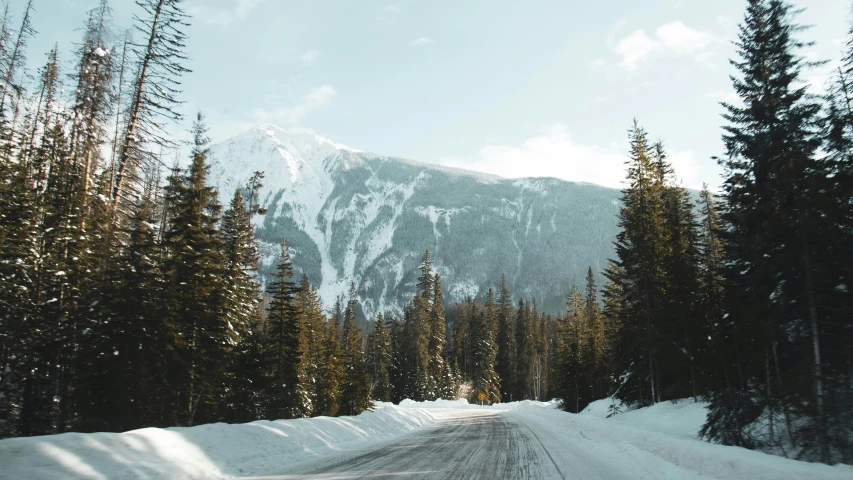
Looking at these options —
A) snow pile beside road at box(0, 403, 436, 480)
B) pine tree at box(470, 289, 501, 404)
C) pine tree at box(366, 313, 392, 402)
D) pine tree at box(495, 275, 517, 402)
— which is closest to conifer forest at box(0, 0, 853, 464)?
snow pile beside road at box(0, 403, 436, 480)

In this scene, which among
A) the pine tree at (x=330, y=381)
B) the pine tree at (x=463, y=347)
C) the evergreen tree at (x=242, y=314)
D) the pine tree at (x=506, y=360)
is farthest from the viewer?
the pine tree at (x=506, y=360)

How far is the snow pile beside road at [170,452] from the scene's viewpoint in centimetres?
632

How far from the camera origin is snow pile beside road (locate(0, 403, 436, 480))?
632 centimetres

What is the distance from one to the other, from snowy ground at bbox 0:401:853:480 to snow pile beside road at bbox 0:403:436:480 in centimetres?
2

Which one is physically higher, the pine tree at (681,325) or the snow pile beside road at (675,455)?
the pine tree at (681,325)

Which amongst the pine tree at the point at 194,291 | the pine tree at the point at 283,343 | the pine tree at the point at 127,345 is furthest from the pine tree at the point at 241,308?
the pine tree at the point at 127,345

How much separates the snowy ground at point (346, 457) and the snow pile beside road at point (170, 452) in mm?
19

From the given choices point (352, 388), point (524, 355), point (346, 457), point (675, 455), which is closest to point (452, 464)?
point (346, 457)

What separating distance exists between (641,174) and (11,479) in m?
30.0

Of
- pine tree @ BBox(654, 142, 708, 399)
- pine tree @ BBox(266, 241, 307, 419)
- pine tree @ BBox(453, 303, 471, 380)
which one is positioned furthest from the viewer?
pine tree @ BBox(453, 303, 471, 380)

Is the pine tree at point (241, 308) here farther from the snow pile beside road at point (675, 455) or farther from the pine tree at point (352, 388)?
the snow pile beside road at point (675, 455)

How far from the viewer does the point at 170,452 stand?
8.17 metres

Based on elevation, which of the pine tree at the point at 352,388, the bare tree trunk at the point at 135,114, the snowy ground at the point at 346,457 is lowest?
the pine tree at the point at 352,388

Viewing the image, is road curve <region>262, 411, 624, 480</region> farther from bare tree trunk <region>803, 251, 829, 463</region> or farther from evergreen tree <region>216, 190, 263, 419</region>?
evergreen tree <region>216, 190, 263, 419</region>
